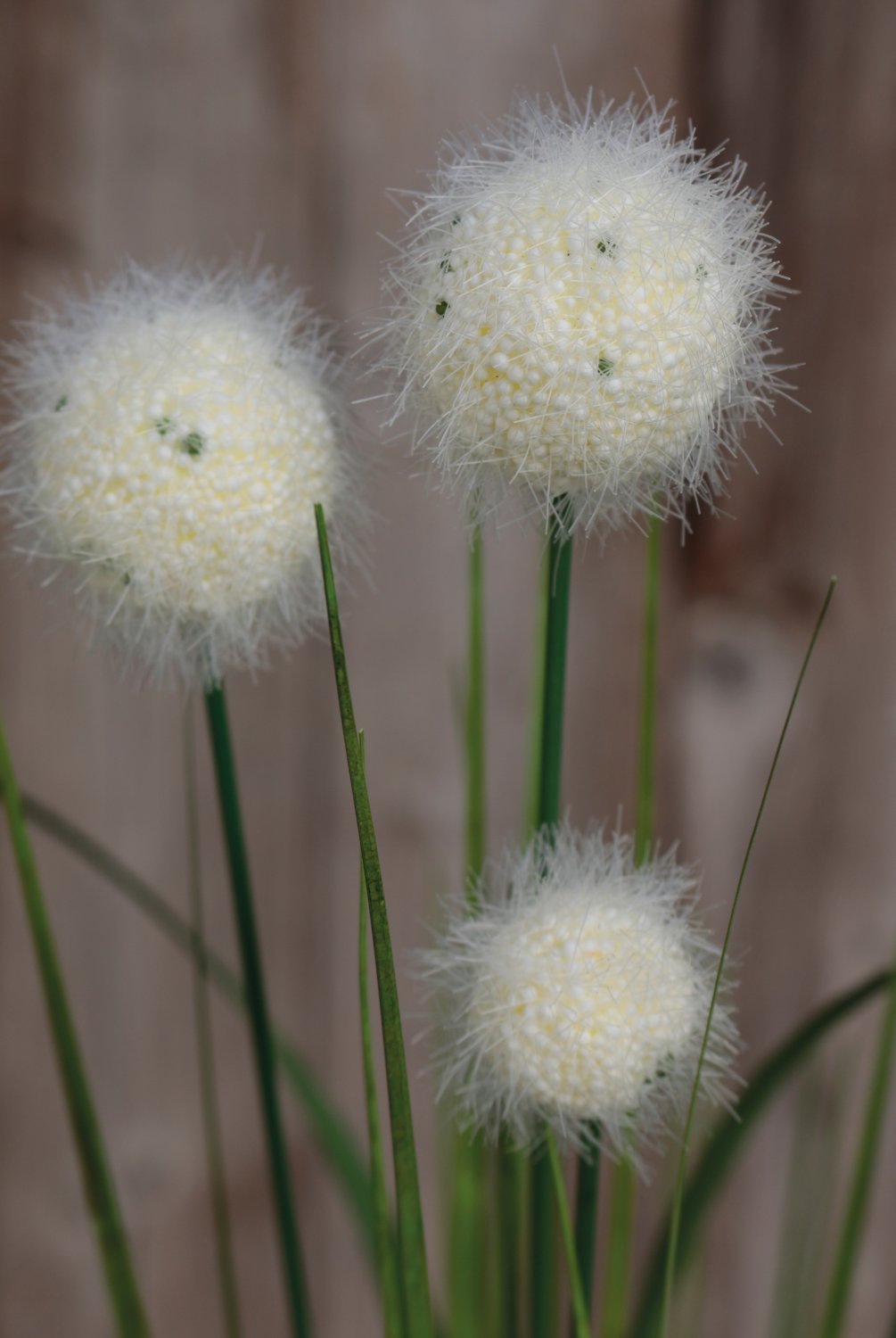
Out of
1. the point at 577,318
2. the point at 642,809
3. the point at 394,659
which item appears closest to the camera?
the point at 577,318

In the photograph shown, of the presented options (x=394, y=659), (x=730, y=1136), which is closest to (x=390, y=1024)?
(x=730, y=1136)

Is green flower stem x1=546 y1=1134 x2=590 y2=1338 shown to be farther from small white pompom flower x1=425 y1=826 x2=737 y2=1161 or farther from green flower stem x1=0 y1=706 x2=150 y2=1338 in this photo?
green flower stem x1=0 y1=706 x2=150 y2=1338

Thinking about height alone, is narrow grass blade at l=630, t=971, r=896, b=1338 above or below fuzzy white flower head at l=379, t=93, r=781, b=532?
below

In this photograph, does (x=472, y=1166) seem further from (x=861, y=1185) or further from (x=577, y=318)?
(x=577, y=318)

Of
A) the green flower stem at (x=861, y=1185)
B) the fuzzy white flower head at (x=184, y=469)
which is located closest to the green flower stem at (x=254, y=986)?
the fuzzy white flower head at (x=184, y=469)

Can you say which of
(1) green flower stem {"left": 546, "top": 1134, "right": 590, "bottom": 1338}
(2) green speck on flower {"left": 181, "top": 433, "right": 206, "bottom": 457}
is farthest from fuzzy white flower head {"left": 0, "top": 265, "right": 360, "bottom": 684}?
(1) green flower stem {"left": 546, "top": 1134, "right": 590, "bottom": 1338}

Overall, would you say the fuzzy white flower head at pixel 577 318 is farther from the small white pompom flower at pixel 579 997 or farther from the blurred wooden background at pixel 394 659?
the blurred wooden background at pixel 394 659
